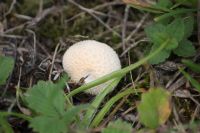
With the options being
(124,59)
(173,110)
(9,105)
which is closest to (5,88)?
(9,105)

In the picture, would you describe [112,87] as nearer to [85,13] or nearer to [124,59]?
[124,59]

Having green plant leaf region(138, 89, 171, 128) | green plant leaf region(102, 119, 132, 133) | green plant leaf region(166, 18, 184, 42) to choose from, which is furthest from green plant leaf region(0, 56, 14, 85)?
green plant leaf region(166, 18, 184, 42)

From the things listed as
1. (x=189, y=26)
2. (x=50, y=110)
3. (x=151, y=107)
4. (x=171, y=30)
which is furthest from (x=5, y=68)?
(x=189, y=26)

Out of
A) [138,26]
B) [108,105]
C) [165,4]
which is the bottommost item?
[108,105]

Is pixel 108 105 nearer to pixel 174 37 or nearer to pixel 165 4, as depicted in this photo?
pixel 174 37

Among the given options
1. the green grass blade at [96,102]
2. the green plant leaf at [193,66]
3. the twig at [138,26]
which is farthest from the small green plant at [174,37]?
the twig at [138,26]

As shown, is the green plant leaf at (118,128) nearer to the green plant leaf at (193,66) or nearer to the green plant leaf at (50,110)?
the green plant leaf at (50,110)
